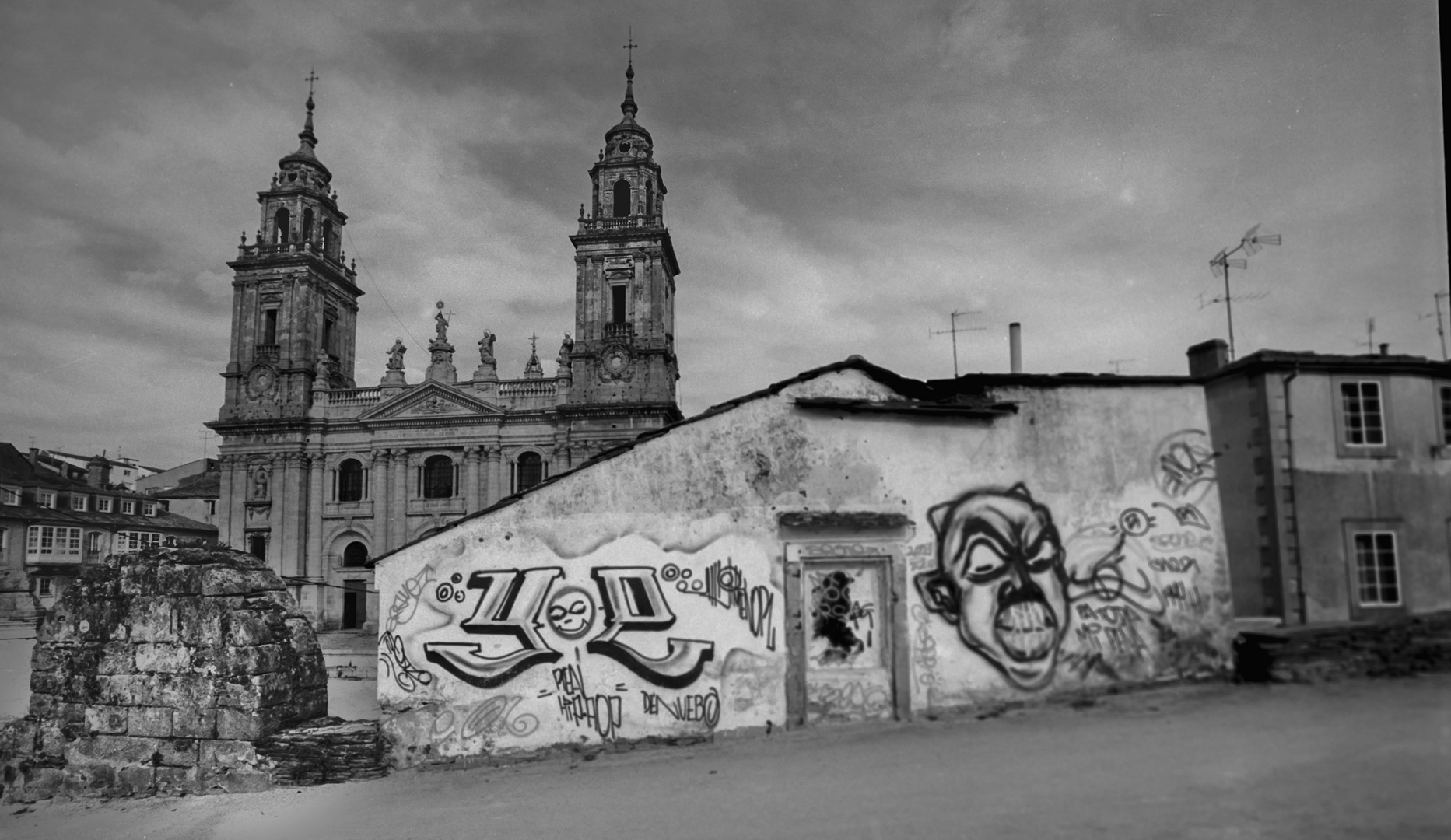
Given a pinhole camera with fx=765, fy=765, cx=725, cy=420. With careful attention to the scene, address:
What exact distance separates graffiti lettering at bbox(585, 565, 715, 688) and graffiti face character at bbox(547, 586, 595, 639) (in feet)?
0.46

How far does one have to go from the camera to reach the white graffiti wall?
7.06 m

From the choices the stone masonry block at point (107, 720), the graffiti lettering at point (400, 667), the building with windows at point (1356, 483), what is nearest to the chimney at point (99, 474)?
the stone masonry block at point (107, 720)

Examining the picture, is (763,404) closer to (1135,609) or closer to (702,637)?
(702,637)

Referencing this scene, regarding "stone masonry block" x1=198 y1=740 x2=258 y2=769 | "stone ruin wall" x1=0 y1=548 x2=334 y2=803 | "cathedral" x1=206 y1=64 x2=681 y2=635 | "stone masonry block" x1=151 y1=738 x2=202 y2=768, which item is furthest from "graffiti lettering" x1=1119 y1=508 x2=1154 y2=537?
"cathedral" x1=206 y1=64 x2=681 y2=635

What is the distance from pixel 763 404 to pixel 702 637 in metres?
2.26

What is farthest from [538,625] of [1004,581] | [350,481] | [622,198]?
[350,481]

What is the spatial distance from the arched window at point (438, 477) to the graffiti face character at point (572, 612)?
33.3 m

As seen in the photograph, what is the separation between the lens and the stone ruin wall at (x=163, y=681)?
7363 mm

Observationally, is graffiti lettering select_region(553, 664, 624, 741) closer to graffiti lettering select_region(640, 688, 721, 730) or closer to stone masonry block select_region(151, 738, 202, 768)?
graffiti lettering select_region(640, 688, 721, 730)

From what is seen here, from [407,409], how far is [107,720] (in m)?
33.0

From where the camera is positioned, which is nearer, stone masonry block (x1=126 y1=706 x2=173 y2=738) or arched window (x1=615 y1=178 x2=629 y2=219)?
stone masonry block (x1=126 y1=706 x2=173 y2=738)

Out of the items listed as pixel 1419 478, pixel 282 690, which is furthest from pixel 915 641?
pixel 282 690

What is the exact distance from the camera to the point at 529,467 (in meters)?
38.7

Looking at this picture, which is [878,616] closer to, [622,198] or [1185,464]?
[1185,464]
